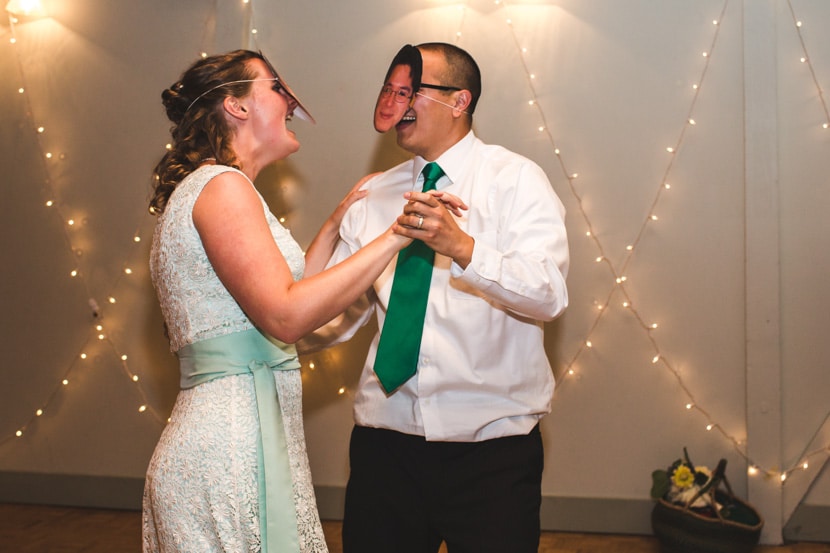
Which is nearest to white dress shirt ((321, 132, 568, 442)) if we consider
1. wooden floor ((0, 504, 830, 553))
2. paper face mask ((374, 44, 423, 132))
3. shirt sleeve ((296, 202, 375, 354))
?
shirt sleeve ((296, 202, 375, 354))

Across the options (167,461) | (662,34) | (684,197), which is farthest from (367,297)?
(662,34)

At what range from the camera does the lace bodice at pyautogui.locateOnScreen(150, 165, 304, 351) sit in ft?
5.56

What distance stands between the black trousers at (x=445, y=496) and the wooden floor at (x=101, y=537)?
4.88 feet

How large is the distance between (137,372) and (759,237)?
2863 mm

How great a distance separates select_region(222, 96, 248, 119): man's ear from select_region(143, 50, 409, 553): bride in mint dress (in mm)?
134

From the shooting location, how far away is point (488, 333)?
2.09 m

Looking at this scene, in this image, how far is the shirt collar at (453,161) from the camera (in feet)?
7.43

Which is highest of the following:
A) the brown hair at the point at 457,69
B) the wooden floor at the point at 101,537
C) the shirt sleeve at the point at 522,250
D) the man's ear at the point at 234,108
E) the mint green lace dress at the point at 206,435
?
the brown hair at the point at 457,69

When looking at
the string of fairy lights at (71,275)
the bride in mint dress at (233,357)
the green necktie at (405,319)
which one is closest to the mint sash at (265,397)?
the bride in mint dress at (233,357)

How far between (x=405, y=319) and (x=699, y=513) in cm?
179

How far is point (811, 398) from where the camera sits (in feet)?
11.4

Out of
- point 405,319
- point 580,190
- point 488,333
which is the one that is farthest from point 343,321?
point 580,190

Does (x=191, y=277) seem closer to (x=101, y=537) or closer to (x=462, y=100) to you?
(x=462, y=100)

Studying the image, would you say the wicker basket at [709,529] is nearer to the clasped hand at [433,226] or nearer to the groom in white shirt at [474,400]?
the groom in white shirt at [474,400]
